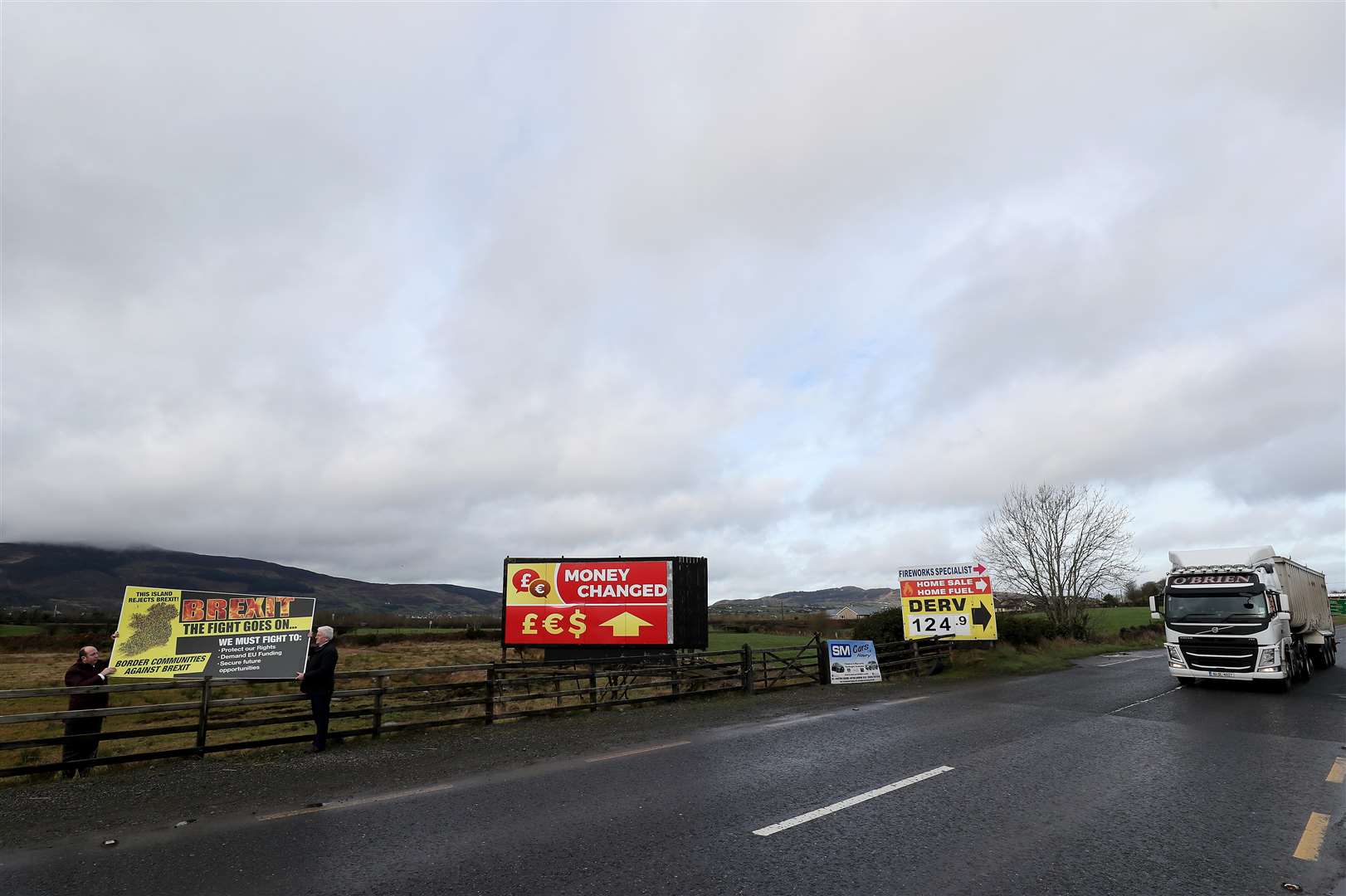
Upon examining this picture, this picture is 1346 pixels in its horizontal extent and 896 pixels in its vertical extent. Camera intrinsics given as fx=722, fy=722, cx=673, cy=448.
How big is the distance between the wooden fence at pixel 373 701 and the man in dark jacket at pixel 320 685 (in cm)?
17

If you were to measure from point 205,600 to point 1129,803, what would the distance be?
18.6 m

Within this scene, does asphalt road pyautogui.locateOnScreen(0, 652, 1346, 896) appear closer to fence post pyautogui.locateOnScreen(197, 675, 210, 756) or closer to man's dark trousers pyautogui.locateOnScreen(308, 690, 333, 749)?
man's dark trousers pyautogui.locateOnScreen(308, 690, 333, 749)

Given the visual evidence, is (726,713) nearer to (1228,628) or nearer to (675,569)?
(675,569)

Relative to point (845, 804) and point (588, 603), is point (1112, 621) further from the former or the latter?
point (845, 804)

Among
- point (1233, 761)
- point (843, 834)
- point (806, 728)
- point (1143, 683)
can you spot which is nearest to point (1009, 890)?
point (843, 834)

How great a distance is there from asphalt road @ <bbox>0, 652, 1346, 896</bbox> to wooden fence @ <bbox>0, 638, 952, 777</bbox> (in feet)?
10.8

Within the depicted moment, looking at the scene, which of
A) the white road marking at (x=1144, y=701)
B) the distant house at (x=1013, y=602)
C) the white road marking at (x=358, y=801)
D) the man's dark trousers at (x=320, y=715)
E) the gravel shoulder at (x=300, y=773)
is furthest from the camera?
the distant house at (x=1013, y=602)

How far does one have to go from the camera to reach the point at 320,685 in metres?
12.0

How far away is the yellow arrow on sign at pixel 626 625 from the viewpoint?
23.5 metres

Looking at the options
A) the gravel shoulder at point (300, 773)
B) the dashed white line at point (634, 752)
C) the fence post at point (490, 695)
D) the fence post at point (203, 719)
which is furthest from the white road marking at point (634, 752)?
the fence post at point (203, 719)

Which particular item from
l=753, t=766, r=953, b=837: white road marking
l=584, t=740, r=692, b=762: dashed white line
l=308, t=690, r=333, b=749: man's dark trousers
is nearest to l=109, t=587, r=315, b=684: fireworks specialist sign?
l=308, t=690, r=333, b=749: man's dark trousers

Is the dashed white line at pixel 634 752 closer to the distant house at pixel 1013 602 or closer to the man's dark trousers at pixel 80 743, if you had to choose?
the man's dark trousers at pixel 80 743

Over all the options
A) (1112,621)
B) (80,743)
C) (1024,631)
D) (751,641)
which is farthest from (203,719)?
(1112,621)

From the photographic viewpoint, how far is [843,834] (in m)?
6.76
